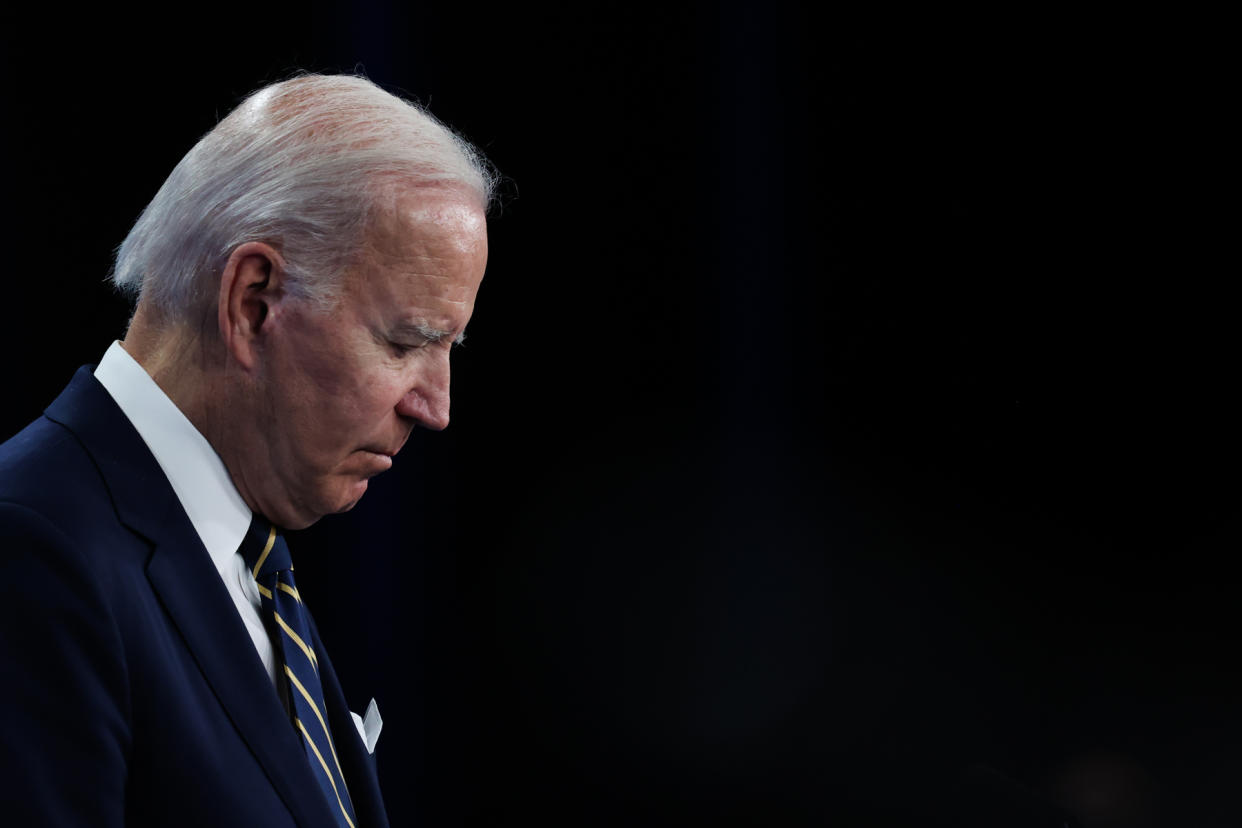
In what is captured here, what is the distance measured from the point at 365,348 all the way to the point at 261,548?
21 cm

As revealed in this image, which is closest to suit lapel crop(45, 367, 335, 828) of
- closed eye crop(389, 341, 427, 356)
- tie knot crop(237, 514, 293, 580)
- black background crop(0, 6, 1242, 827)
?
tie knot crop(237, 514, 293, 580)

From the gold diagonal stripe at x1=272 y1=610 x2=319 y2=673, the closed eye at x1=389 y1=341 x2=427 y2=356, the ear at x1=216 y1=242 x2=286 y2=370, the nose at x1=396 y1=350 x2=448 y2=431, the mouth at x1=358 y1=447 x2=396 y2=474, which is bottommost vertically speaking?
the gold diagonal stripe at x1=272 y1=610 x2=319 y2=673

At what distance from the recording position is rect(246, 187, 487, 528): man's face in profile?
3.02 feet

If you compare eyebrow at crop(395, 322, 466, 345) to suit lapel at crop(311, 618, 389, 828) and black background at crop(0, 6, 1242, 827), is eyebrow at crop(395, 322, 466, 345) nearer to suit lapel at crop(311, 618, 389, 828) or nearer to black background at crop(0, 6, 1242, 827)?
suit lapel at crop(311, 618, 389, 828)

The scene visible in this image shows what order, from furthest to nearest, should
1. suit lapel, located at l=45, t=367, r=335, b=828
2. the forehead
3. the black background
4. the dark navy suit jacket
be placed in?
the black background → the forehead → suit lapel, located at l=45, t=367, r=335, b=828 → the dark navy suit jacket

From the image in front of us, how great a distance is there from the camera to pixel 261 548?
3.18 ft

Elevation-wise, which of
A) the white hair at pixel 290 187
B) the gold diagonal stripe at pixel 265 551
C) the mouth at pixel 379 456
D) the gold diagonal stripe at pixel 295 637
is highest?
the white hair at pixel 290 187

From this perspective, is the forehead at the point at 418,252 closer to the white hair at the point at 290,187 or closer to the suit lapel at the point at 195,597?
the white hair at the point at 290,187

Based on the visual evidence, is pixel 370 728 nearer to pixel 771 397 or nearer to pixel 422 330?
pixel 422 330

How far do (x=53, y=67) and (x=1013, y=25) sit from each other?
1.61 m

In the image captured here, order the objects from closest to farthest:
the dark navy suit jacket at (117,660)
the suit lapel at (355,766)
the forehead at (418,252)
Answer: the dark navy suit jacket at (117,660) → the forehead at (418,252) → the suit lapel at (355,766)

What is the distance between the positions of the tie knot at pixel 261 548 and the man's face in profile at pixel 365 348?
0.8 inches

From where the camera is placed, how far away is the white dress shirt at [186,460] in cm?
88

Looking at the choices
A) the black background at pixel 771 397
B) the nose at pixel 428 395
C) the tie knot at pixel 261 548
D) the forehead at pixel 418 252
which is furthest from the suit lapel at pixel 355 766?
the black background at pixel 771 397
